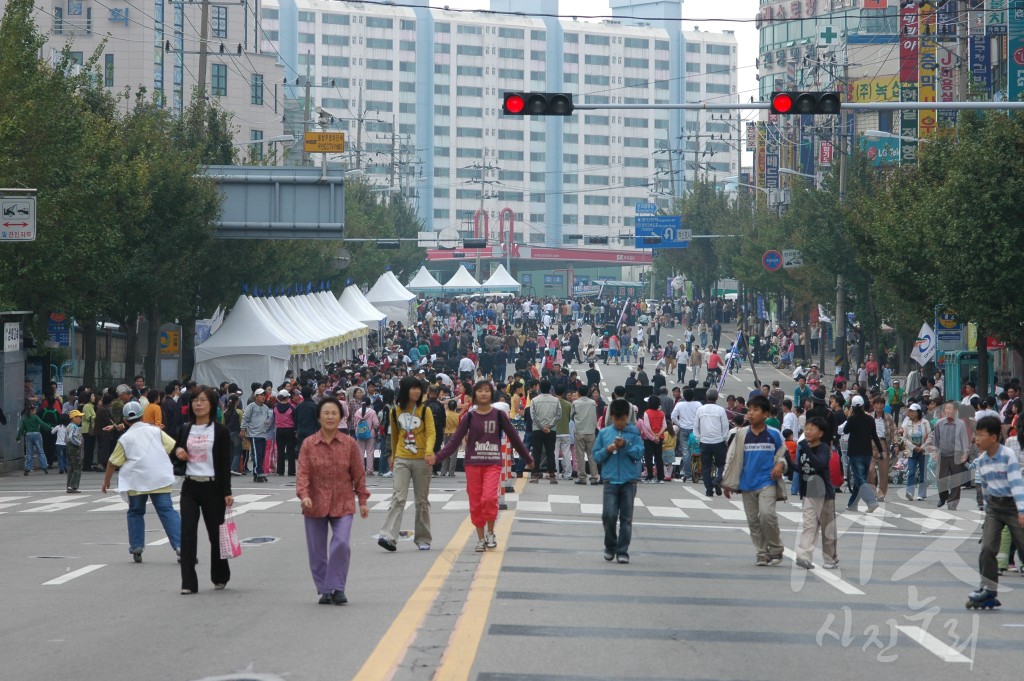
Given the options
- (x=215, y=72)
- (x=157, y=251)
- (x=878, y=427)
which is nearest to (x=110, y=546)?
(x=878, y=427)

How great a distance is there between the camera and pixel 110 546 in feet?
51.5

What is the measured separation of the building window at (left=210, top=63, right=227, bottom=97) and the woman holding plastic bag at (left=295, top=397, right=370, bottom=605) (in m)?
70.5

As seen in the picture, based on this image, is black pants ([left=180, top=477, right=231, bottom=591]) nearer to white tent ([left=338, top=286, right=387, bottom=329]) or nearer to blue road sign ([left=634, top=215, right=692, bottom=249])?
white tent ([left=338, top=286, right=387, bottom=329])

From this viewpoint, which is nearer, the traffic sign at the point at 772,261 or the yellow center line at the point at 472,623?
the yellow center line at the point at 472,623

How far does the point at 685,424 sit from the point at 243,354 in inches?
632

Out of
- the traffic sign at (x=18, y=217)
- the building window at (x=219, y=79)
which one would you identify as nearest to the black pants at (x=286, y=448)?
the traffic sign at (x=18, y=217)

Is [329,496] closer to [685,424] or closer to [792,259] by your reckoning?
[685,424]

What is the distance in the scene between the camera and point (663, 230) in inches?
3302

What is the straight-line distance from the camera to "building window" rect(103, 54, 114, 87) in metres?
71.0

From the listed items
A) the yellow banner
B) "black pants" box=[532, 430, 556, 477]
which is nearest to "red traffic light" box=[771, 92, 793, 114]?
"black pants" box=[532, 430, 556, 477]

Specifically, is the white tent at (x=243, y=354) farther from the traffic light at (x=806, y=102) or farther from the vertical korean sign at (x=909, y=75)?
the vertical korean sign at (x=909, y=75)

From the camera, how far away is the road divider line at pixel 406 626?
8.20 m

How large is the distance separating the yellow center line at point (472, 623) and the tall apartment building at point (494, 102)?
15099 cm

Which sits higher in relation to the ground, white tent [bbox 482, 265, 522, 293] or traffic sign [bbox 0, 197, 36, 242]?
white tent [bbox 482, 265, 522, 293]
